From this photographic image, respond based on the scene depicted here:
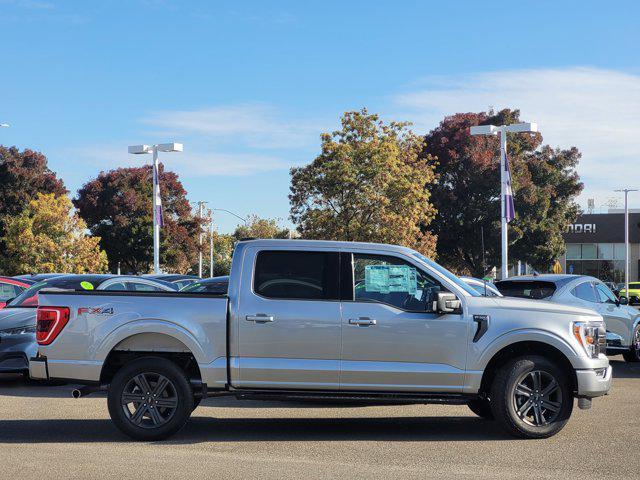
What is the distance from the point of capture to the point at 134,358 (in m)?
8.59

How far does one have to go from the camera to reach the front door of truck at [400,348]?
8289mm

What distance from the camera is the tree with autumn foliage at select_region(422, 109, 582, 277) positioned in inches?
2030

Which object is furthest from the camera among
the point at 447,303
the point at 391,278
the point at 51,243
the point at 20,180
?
the point at 20,180

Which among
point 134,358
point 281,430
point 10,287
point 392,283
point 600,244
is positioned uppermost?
point 600,244

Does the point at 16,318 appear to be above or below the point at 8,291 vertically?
below

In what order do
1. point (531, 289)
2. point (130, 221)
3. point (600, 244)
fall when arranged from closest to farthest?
point (531, 289) < point (130, 221) < point (600, 244)

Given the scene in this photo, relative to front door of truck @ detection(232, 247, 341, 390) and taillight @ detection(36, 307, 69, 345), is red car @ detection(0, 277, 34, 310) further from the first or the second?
front door of truck @ detection(232, 247, 341, 390)

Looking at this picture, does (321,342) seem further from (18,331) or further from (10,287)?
(10,287)

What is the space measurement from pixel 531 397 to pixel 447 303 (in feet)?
4.40

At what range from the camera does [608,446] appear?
8.20 m

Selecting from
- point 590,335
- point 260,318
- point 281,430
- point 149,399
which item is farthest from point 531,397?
point 149,399

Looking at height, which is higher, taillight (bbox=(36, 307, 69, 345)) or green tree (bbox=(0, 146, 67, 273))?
green tree (bbox=(0, 146, 67, 273))

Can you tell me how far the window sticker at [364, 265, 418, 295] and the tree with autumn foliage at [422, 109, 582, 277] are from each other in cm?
4162

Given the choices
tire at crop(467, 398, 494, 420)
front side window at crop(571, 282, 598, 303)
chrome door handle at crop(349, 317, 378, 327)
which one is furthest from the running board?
front side window at crop(571, 282, 598, 303)
